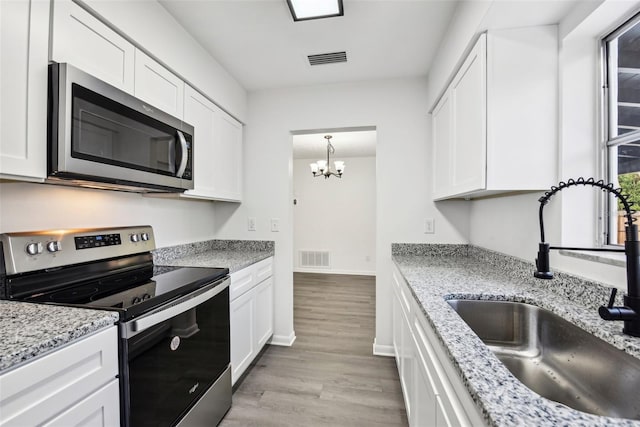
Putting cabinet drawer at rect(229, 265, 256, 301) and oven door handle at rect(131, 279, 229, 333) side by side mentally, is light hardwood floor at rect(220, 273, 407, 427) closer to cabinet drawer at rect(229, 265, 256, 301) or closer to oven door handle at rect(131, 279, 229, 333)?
cabinet drawer at rect(229, 265, 256, 301)

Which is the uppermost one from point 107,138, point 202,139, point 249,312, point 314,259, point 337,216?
point 202,139

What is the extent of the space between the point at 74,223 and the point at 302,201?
446cm

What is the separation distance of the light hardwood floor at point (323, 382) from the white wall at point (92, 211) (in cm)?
126

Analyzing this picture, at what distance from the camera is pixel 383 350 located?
242cm

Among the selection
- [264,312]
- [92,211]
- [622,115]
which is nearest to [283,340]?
[264,312]

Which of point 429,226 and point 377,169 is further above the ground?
point 377,169

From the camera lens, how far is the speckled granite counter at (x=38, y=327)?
0.70m

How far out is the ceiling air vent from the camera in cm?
207

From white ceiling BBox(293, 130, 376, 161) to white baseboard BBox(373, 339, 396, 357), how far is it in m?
2.57

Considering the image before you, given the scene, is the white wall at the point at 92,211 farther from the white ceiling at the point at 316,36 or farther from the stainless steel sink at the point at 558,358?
the stainless steel sink at the point at 558,358

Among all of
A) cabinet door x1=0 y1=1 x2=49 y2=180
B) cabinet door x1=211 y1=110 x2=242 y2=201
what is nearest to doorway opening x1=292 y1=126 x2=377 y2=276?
cabinet door x1=211 y1=110 x2=242 y2=201

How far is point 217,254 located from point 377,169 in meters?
1.60

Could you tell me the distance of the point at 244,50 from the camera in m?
2.03

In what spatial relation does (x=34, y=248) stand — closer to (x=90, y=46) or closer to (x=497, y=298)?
(x=90, y=46)
